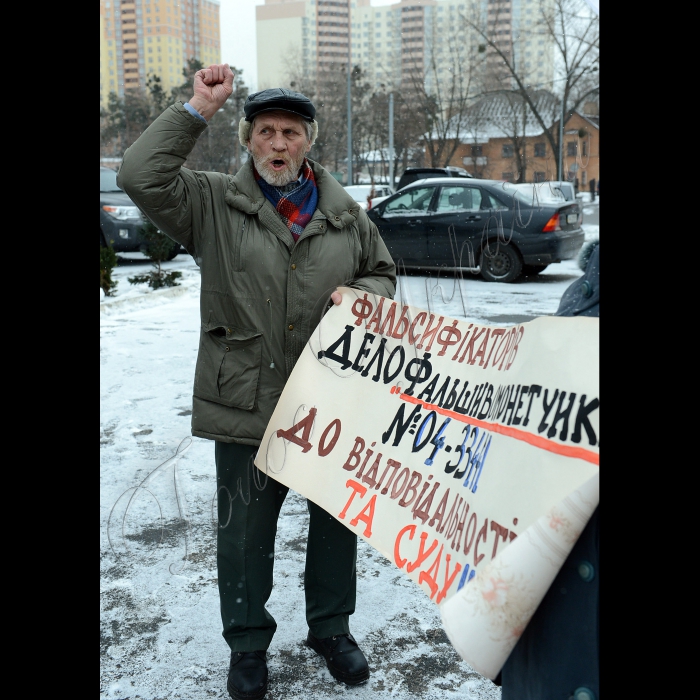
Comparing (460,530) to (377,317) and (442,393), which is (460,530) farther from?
(377,317)

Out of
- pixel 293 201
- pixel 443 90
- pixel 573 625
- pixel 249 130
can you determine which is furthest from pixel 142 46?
pixel 573 625

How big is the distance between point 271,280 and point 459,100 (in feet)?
56.3

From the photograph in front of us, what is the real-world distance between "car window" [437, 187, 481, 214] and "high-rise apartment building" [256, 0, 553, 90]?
8096 mm

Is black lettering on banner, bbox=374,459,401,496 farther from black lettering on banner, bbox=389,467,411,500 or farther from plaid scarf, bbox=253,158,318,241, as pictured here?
plaid scarf, bbox=253,158,318,241

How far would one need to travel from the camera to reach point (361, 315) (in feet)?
7.43

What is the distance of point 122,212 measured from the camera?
536 inches

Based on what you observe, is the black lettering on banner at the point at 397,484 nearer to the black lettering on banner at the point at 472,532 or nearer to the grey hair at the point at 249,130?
the black lettering on banner at the point at 472,532

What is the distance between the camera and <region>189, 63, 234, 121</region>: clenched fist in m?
2.13

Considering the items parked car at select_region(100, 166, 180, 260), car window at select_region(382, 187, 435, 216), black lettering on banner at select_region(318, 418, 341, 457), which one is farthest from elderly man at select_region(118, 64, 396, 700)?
parked car at select_region(100, 166, 180, 260)

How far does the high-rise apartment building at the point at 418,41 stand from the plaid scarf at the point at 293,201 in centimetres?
1067

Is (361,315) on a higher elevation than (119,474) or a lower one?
higher
